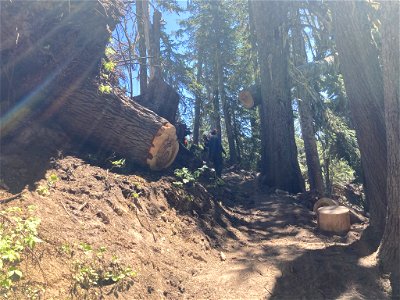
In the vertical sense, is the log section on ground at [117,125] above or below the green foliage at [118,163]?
above

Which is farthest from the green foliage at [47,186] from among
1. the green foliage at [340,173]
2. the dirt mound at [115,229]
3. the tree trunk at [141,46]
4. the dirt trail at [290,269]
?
the green foliage at [340,173]

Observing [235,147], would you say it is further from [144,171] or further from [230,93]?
[144,171]

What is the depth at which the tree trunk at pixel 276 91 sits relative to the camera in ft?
39.3

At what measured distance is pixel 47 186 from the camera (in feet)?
16.5

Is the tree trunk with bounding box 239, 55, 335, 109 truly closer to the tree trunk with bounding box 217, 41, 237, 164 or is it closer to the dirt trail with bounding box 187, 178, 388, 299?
the dirt trail with bounding box 187, 178, 388, 299

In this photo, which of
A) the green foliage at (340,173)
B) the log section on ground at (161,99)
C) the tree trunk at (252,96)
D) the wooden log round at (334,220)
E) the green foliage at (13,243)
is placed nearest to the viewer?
the green foliage at (13,243)

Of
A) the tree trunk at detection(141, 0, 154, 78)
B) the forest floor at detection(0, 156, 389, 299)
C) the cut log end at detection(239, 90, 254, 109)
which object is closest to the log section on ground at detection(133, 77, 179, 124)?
the forest floor at detection(0, 156, 389, 299)

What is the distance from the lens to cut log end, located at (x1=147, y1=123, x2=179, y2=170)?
7.64 metres

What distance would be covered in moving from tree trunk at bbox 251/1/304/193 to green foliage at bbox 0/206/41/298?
9.25 metres

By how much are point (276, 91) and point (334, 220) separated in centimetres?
571

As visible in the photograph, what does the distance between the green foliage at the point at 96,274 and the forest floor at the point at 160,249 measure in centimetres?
1

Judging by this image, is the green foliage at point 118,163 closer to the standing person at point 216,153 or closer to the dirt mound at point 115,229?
the dirt mound at point 115,229

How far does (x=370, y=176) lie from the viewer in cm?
604

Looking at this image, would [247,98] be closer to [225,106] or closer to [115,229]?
[225,106]
